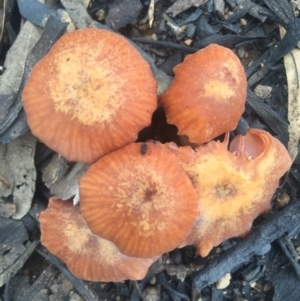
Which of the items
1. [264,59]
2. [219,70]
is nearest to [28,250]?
A: [219,70]

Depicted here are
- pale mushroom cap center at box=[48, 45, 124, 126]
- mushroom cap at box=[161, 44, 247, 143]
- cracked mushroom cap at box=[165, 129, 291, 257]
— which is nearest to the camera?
pale mushroom cap center at box=[48, 45, 124, 126]

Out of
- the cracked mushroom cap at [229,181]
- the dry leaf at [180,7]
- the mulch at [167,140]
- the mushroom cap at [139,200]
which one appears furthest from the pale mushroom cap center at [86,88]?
the dry leaf at [180,7]

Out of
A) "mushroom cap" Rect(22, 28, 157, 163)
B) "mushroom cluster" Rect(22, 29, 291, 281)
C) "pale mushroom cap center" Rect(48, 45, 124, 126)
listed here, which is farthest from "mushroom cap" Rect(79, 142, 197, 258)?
"pale mushroom cap center" Rect(48, 45, 124, 126)

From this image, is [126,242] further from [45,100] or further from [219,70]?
[219,70]

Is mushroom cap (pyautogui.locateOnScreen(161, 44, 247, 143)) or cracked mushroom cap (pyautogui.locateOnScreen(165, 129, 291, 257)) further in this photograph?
cracked mushroom cap (pyautogui.locateOnScreen(165, 129, 291, 257))

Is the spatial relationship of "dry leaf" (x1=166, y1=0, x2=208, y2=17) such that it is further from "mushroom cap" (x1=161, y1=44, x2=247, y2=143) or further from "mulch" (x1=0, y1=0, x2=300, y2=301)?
"mushroom cap" (x1=161, y1=44, x2=247, y2=143)
